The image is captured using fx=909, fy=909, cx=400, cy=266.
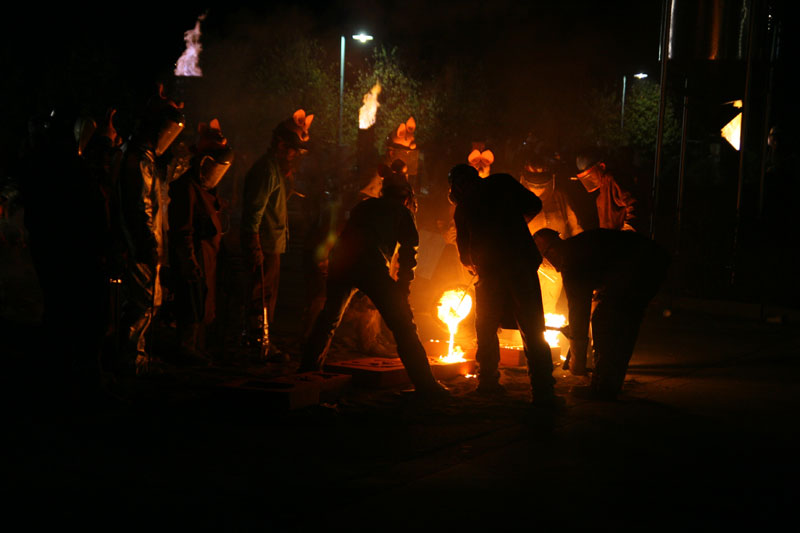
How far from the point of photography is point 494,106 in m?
41.3

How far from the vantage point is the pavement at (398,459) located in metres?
4.69

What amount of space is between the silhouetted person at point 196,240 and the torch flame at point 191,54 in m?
41.9

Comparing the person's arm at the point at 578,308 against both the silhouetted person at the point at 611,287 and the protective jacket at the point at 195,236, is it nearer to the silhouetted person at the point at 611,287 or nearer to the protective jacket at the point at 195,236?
the silhouetted person at the point at 611,287

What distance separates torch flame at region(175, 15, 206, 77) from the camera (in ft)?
168

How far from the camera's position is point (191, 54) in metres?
55.4

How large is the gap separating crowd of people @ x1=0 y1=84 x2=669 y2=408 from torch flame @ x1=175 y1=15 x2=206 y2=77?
42.1m

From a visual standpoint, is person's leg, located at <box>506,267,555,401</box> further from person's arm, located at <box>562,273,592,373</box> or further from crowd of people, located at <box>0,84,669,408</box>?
person's arm, located at <box>562,273,592,373</box>

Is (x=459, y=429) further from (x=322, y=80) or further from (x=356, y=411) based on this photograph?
(x=322, y=80)

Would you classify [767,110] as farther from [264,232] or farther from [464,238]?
[264,232]

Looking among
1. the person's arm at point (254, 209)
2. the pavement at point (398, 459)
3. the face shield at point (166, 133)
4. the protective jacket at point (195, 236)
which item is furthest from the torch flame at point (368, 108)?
the pavement at point (398, 459)

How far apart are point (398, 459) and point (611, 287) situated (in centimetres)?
301

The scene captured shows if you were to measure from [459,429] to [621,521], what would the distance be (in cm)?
210

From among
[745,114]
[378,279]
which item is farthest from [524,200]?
[745,114]

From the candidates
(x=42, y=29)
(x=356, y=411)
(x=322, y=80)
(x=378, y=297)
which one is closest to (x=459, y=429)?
(x=356, y=411)
